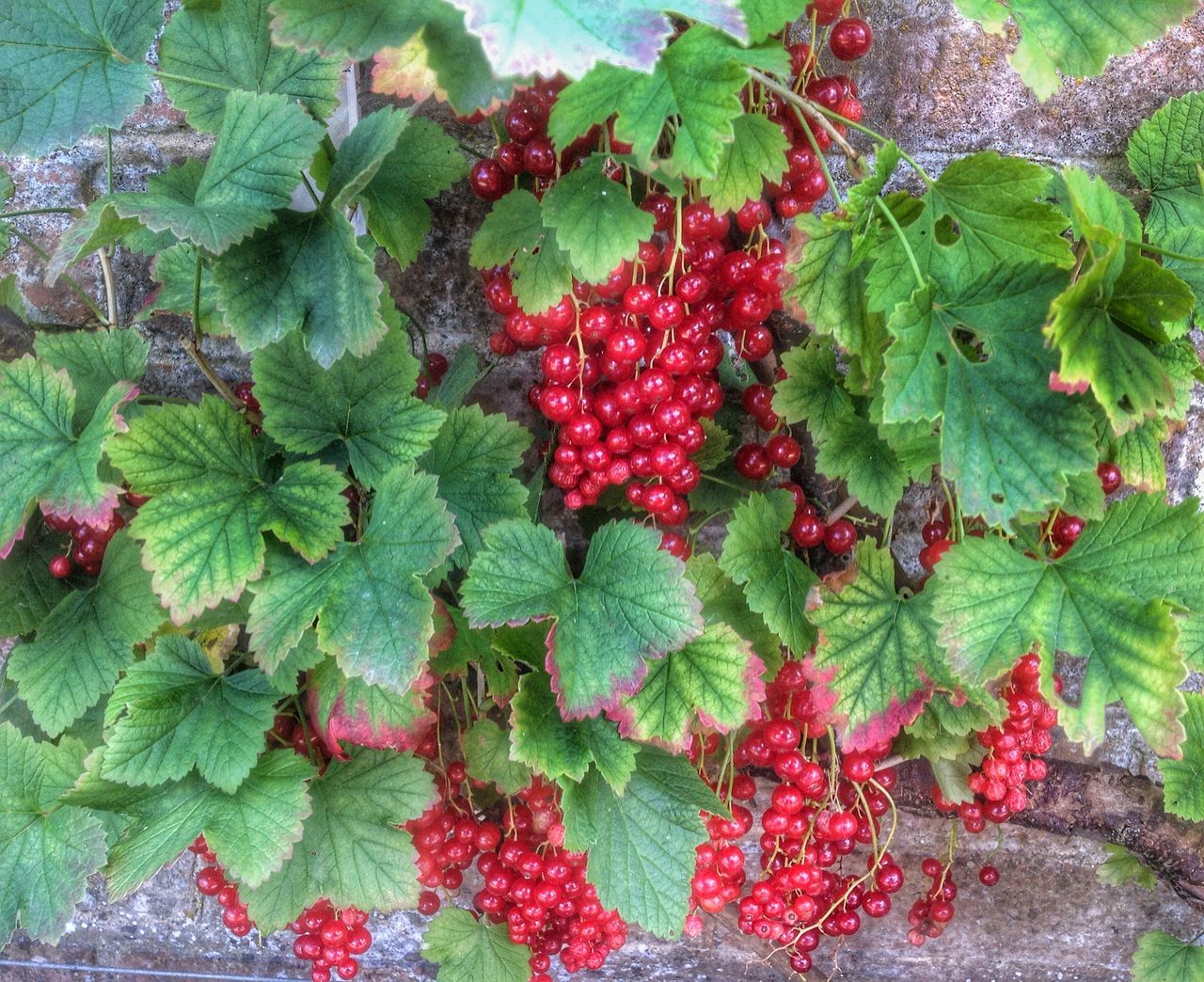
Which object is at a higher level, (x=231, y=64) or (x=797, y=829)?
(x=231, y=64)

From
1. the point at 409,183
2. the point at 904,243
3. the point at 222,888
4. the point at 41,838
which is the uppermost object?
the point at 904,243

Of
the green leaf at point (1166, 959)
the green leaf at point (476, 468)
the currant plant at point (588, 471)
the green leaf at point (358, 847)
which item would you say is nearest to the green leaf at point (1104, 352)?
the currant plant at point (588, 471)

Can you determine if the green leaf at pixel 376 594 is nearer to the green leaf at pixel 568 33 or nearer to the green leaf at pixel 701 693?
the green leaf at pixel 701 693

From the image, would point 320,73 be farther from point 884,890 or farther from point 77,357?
point 884,890

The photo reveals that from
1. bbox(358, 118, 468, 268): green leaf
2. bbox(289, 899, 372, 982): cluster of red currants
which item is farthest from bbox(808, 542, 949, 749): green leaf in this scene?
bbox(289, 899, 372, 982): cluster of red currants

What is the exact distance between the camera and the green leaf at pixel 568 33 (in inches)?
21.7

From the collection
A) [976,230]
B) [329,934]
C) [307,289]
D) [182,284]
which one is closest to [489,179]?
[307,289]

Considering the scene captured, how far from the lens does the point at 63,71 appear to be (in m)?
0.85

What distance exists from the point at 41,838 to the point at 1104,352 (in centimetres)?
122

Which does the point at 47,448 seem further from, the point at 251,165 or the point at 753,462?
the point at 753,462

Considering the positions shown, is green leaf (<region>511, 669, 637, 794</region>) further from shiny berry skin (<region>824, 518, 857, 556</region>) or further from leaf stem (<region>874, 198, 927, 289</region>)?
leaf stem (<region>874, 198, 927, 289</region>)

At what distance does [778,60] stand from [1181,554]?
603 millimetres

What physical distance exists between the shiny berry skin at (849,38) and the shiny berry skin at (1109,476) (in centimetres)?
52

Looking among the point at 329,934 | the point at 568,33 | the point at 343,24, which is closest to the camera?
the point at 568,33
